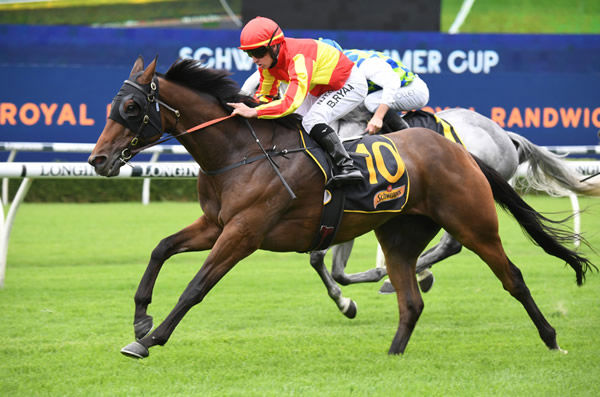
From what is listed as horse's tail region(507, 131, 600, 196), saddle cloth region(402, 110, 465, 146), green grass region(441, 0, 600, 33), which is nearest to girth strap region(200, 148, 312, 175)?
saddle cloth region(402, 110, 465, 146)

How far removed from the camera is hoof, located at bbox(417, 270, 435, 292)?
5.64 m

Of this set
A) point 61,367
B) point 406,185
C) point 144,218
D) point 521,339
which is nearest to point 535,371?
point 521,339

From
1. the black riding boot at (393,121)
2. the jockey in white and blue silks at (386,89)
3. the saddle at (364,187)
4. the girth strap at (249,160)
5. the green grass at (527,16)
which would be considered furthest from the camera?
the green grass at (527,16)

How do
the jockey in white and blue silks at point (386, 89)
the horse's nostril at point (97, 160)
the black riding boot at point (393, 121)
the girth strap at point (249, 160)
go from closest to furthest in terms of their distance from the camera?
the horse's nostril at point (97, 160), the girth strap at point (249, 160), the jockey in white and blue silks at point (386, 89), the black riding boot at point (393, 121)

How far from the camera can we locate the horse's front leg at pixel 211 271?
364cm

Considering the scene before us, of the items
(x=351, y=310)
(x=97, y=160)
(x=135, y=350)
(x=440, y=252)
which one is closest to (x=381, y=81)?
(x=440, y=252)

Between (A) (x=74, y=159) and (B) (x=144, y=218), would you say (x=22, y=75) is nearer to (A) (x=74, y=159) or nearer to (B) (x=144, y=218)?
(A) (x=74, y=159)

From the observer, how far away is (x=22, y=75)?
10773mm

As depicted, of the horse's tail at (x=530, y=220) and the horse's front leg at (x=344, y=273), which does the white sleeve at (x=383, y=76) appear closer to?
the horse's tail at (x=530, y=220)

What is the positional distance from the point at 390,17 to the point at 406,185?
814cm

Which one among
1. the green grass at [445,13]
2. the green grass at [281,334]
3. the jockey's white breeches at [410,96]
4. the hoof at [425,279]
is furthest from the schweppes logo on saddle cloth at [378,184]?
the green grass at [445,13]

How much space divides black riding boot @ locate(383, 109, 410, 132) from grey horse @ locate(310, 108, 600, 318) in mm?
232

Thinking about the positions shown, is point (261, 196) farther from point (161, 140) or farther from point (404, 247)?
point (404, 247)

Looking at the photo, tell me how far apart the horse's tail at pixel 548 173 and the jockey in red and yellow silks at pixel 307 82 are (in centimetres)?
203
